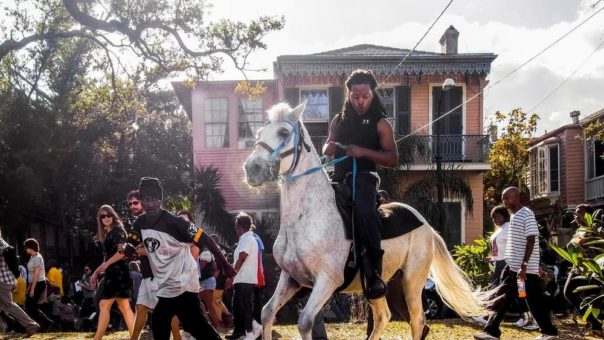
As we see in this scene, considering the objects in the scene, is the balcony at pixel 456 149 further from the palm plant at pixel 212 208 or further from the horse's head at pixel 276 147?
the horse's head at pixel 276 147

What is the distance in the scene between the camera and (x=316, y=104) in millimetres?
23516

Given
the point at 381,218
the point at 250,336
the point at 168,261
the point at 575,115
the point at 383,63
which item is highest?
the point at 383,63

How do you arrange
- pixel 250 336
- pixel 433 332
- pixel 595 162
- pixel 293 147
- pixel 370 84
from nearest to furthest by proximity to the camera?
pixel 293 147, pixel 370 84, pixel 250 336, pixel 433 332, pixel 595 162

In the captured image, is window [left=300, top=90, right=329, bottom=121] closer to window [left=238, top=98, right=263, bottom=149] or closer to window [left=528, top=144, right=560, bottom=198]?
window [left=238, top=98, right=263, bottom=149]

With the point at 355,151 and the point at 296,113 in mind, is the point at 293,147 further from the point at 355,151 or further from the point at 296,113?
the point at 355,151

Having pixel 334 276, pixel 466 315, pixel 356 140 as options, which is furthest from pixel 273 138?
pixel 466 315

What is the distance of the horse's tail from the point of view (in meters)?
7.59

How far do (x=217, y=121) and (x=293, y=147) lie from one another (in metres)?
19.3

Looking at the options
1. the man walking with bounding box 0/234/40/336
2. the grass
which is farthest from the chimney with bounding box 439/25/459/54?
the man walking with bounding box 0/234/40/336

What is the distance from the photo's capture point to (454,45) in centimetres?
2498

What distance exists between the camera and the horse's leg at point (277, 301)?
5461mm

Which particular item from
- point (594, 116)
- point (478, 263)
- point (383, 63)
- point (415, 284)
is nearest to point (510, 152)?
point (594, 116)

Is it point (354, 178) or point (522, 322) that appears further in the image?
point (522, 322)

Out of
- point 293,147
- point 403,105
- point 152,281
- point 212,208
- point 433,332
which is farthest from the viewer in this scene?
point 403,105
